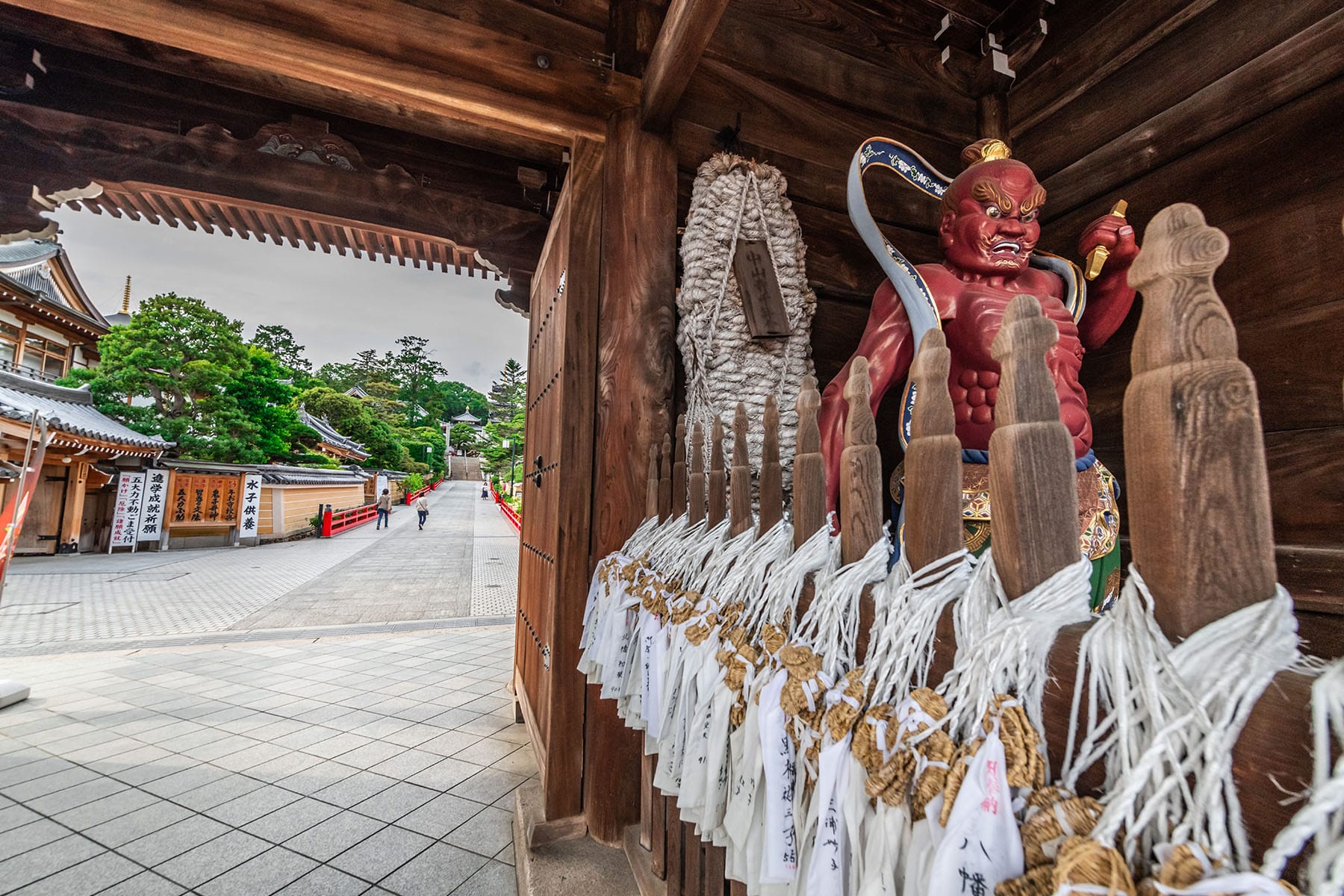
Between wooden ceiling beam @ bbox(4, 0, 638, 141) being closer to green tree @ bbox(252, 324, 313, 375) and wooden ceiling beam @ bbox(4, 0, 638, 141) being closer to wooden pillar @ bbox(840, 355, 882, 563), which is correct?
wooden pillar @ bbox(840, 355, 882, 563)

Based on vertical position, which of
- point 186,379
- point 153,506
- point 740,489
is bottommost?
point 153,506

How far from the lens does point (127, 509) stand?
1221 centimetres

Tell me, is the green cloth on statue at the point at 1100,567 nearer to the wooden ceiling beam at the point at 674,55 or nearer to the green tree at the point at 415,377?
the wooden ceiling beam at the point at 674,55

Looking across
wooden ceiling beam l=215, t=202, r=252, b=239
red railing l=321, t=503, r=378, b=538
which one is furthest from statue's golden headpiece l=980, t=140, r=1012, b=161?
red railing l=321, t=503, r=378, b=538

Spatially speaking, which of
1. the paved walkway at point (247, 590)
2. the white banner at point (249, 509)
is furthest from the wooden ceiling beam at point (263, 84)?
the white banner at point (249, 509)

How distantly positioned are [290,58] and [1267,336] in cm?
314

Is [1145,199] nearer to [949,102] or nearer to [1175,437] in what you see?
[949,102]

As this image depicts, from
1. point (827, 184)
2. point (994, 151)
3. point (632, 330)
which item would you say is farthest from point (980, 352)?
point (827, 184)

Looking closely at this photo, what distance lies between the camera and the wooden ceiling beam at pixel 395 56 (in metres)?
1.67

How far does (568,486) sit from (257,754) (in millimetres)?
2299

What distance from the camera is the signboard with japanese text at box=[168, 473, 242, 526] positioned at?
12953 millimetres

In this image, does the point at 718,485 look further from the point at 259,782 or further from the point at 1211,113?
the point at 259,782

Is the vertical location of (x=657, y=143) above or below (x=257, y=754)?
above

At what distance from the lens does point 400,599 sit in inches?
303
